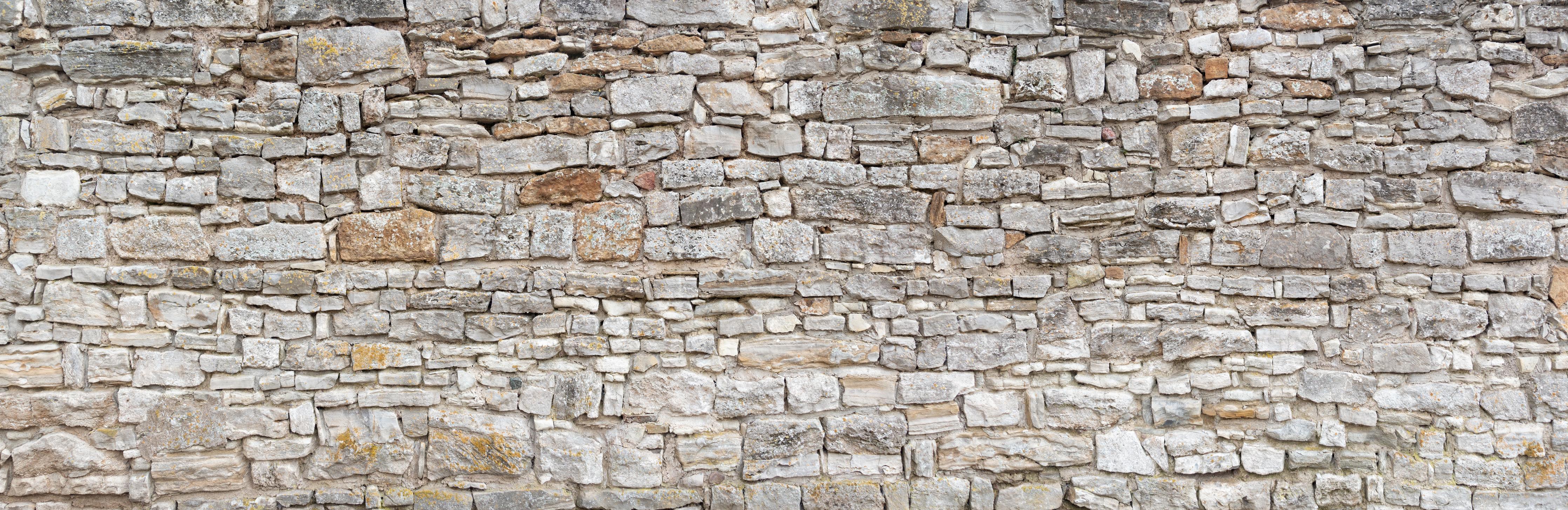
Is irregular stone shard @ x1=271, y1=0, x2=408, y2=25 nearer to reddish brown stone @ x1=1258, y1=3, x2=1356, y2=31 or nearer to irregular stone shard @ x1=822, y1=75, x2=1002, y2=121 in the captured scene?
irregular stone shard @ x1=822, y1=75, x2=1002, y2=121

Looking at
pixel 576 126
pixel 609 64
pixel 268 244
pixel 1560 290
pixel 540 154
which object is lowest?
pixel 1560 290

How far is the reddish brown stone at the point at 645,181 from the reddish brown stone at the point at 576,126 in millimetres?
217

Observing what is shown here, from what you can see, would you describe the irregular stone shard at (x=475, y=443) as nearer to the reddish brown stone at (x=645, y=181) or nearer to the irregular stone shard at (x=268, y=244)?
the irregular stone shard at (x=268, y=244)

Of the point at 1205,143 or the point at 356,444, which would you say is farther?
the point at 1205,143

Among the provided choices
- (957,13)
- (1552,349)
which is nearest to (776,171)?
(957,13)

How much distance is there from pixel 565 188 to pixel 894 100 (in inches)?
50.1

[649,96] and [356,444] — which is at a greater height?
[649,96]

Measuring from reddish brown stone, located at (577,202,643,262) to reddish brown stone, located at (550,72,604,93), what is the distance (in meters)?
0.45

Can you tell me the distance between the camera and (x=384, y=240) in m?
2.90

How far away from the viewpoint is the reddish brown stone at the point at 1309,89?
3.00 metres

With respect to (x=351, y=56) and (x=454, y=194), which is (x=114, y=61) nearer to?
(x=351, y=56)

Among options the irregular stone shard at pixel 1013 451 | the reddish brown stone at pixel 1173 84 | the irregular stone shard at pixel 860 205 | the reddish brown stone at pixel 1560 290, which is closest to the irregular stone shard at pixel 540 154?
the irregular stone shard at pixel 860 205

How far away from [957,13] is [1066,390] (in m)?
1.48

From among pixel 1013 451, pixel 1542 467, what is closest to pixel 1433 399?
pixel 1542 467
